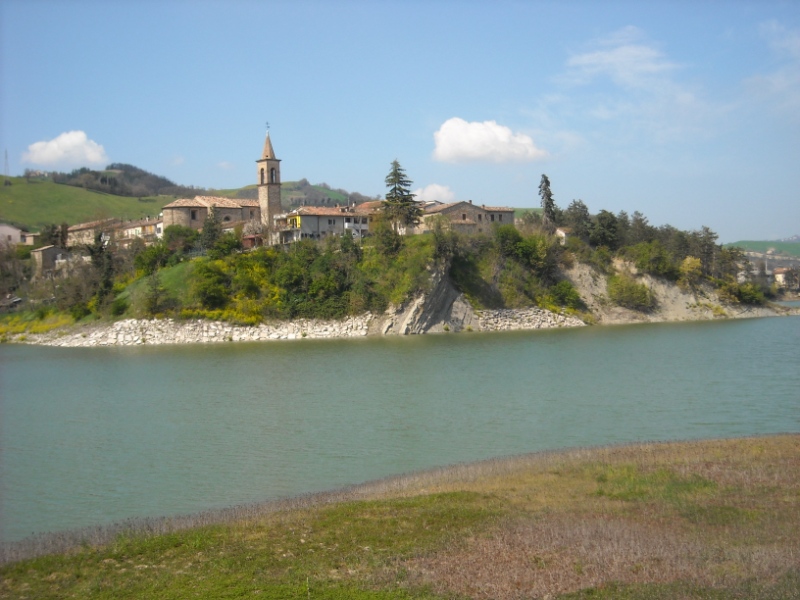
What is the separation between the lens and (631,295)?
72250 millimetres

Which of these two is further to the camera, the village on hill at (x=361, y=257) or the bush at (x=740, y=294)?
the bush at (x=740, y=294)

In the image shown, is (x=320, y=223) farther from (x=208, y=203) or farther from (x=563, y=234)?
(x=563, y=234)

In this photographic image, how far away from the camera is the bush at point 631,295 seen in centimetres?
7225

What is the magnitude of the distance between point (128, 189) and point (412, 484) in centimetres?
15376

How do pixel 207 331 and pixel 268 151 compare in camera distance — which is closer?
pixel 207 331

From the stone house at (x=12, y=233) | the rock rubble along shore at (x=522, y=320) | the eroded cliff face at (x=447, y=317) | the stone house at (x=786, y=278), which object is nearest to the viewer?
the eroded cliff face at (x=447, y=317)

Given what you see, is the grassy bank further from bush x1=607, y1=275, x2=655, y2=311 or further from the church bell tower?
the church bell tower

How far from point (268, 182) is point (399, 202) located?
55.4ft

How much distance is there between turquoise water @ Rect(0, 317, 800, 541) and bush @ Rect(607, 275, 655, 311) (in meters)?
24.4

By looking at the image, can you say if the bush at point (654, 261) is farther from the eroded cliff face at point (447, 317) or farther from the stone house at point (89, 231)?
the stone house at point (89, 231)

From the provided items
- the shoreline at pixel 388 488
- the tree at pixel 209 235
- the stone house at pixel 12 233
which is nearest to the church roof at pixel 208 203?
the tree at pixel 209 235

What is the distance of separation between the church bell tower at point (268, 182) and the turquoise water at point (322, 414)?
32.1 metres

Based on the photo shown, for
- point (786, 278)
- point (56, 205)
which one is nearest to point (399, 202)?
point (56, 205)

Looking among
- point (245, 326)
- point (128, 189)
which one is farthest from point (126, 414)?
point (128, 189)
